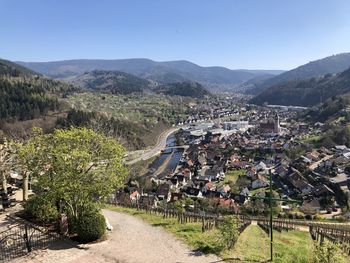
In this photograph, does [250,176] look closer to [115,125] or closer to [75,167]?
[75,167]

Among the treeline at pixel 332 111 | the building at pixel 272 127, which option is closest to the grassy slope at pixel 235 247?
the treeline at pixel 332 111

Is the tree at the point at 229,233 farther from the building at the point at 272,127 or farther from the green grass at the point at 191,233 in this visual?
the building at the point at 272,127

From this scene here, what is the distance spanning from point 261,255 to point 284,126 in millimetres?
122667

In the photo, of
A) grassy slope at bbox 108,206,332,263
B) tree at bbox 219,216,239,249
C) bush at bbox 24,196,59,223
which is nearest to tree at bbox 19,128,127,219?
bush at bbox 24,196,59,223

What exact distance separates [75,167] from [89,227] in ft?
8.86

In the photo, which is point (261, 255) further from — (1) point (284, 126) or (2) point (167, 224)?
(1) point (284, 126)

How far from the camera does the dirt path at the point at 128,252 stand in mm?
14406

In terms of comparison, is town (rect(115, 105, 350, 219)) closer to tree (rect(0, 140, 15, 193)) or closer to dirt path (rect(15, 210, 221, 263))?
tree (rect(0, 140, 15, 193))

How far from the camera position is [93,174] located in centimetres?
1661

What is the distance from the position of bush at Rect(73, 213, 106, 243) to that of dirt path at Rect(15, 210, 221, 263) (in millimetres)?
431

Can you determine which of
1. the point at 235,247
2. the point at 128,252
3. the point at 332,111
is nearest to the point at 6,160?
the point at 128,252

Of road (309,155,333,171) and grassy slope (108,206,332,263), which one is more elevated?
grassy slope (108,206,332,263)

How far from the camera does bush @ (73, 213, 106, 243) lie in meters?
16.2

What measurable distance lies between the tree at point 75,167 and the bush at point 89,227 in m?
0.38
